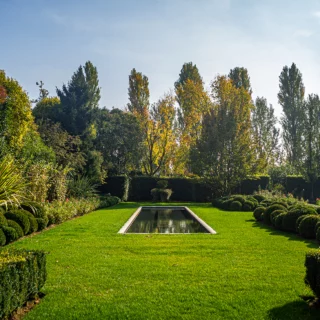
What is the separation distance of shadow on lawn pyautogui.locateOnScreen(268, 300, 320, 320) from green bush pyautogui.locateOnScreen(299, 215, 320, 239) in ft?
18.4

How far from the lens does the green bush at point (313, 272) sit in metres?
4.50

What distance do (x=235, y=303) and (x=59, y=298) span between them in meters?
2.43

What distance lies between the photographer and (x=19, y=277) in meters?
4.31

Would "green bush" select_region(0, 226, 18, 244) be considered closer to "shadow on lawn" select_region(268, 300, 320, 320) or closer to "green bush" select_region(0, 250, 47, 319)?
"green bush" select_region(0, 250, 47, 319)

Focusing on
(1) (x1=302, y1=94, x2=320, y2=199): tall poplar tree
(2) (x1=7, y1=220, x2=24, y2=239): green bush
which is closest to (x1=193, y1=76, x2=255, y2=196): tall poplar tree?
(1) (x1=302, y1=94, x2=320, y2=199): tall poplar tree

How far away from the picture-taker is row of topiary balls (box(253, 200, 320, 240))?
991cm

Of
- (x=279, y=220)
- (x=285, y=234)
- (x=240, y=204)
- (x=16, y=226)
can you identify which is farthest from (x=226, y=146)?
(x=16, y=226)

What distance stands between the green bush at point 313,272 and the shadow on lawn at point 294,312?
Result: 0.23 m

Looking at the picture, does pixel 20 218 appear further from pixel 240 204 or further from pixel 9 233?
pixel 240 204

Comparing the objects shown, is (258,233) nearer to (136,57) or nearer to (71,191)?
(136,57)

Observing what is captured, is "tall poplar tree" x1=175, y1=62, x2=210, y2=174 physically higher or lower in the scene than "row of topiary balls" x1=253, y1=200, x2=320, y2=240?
higher

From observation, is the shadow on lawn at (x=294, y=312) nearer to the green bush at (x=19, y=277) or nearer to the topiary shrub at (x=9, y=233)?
the green bush at (x=19, y=277)

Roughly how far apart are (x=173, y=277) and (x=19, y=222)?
248 inches

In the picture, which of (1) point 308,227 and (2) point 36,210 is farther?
(2) point 36,210
